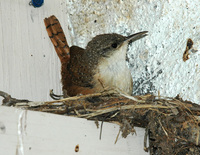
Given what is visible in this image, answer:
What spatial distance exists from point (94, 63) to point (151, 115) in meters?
1.08

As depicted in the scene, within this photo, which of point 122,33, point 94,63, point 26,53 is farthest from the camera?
point 122,33

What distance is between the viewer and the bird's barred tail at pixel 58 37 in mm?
3643

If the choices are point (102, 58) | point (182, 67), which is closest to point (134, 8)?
point (102, 58)

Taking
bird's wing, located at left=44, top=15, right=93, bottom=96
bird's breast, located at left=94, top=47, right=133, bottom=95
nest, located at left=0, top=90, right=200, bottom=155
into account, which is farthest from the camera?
bird's wing, located at left=44, top=15, right=93, bottom=96

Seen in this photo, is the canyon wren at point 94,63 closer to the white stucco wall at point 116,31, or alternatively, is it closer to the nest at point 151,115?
the white stucco wall at point 116,31

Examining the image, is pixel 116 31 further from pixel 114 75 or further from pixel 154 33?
pixel 114 75

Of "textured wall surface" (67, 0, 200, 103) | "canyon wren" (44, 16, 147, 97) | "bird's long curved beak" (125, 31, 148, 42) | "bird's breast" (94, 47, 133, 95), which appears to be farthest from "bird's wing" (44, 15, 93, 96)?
"bird's long curved beak" (125, 31, 148, 42)

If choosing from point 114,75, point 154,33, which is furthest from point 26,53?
point 154,33

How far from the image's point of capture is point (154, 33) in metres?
3.61

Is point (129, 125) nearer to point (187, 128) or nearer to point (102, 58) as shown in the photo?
point (187, 128)

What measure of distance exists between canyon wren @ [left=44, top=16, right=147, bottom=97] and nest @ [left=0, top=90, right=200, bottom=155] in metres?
0.63

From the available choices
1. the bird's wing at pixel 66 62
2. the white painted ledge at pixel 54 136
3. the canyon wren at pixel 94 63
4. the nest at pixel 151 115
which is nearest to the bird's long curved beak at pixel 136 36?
the canyon wren at pixel 94 63

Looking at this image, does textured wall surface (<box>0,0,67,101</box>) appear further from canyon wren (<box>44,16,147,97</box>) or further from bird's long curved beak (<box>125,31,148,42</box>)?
bird's long curved beak (<box>125,31,148,42</box>)

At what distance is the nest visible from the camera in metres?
2.69
